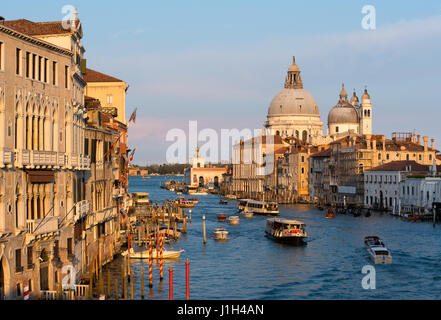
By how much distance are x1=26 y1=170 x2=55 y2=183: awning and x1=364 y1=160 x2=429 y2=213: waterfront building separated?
49941mm

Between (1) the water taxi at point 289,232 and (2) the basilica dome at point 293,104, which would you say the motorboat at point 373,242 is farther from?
(2) the basilica dome at point 293,104

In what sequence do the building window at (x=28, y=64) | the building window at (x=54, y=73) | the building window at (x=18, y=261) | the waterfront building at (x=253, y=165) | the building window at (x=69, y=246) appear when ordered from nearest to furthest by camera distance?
the building window at (x=18, y=261) → the building window at (x=28, y=64) → the building window at (x=54, y=73) → the building window at (x=69, y=246) → the waterfront building at (x=253, y=165)

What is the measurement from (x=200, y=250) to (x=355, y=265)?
8.56 m

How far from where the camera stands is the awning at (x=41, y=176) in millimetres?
16898

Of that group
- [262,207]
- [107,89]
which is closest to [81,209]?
[107,89]

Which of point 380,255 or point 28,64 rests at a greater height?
point 28,64

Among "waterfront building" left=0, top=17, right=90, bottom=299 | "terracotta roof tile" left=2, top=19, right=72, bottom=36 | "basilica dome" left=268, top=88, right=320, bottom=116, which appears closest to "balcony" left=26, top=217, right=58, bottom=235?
"waterfront building" left=0, top=17, right=90, bottom=299

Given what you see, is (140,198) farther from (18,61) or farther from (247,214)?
(18,61)

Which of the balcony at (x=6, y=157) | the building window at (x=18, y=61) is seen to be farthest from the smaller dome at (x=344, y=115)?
the balcony at (x=6, y=157)

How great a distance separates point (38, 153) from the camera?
1709 cm

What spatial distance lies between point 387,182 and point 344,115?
186 feet

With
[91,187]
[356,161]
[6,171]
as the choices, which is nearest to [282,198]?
[356,161]

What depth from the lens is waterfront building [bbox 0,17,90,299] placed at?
15.9 m
